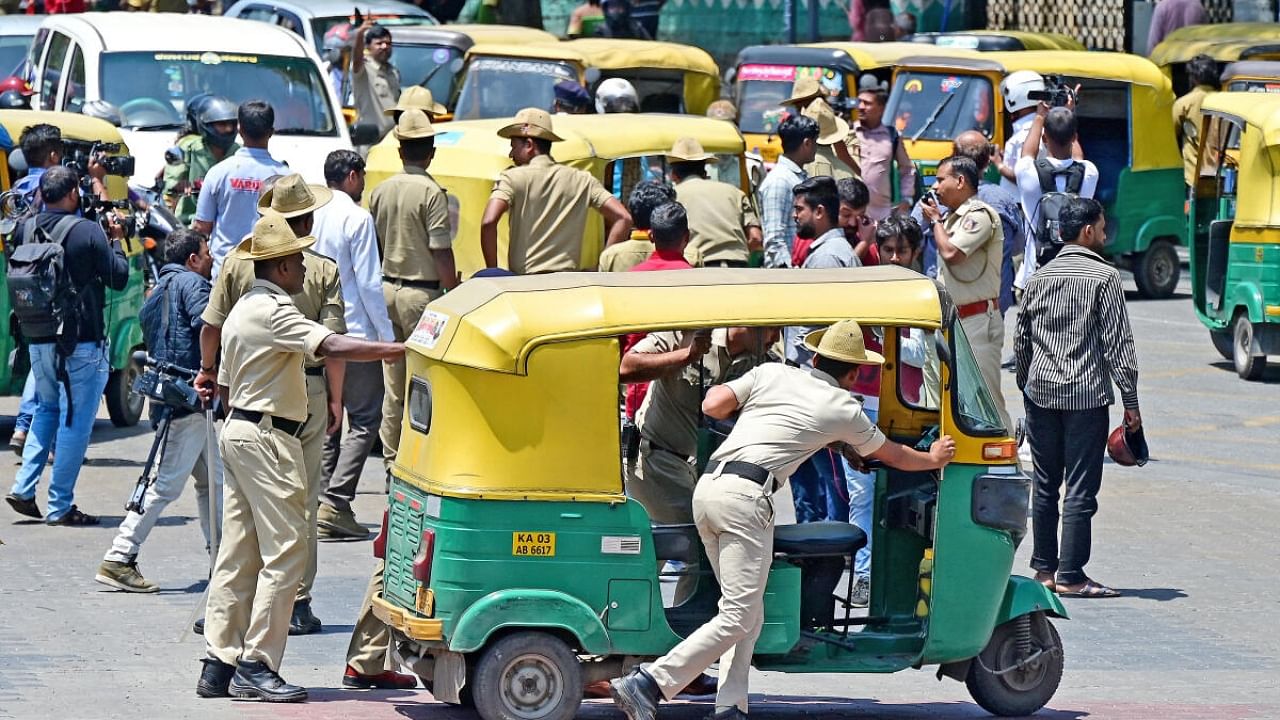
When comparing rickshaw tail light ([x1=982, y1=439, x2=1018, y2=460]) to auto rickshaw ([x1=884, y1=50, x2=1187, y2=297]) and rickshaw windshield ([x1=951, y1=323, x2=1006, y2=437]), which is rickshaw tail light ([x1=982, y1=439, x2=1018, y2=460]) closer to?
rickshaw windshield ([x1=951, y1=323, x2=1006, y2=437])

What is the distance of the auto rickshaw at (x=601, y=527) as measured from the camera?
7711 millimetres

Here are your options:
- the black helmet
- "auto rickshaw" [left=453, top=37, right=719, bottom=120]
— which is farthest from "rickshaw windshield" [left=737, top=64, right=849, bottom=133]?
the black helmet

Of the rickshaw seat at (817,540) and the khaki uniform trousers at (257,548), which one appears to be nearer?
the rickshaw seat at (817,540)

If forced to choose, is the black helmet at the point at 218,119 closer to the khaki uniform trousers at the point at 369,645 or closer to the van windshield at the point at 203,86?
the van windshield at the point at 203,86

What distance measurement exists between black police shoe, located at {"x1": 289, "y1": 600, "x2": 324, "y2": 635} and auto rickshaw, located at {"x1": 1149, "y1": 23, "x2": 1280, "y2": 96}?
16041 millimetres

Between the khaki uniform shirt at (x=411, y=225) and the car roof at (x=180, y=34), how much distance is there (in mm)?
6342

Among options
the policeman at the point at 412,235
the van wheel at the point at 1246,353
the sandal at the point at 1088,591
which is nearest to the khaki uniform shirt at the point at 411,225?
the policeman at the point at 412,235

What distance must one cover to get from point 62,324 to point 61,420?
52 centimetres

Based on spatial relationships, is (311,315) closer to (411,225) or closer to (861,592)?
(411,225)

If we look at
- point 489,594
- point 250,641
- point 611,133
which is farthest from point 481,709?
point 611,133

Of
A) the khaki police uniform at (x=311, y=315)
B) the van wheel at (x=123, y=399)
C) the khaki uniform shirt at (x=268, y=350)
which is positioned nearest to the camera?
the khaki uniform shirt at (x=268, y=350)

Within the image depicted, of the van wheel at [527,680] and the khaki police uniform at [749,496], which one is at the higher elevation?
the khaki police uniform at [749,496]

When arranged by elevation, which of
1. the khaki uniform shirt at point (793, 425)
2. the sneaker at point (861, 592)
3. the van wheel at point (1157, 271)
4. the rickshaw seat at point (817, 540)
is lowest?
the van wheel at point (1157, 271)

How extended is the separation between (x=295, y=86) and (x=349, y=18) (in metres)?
7.13
